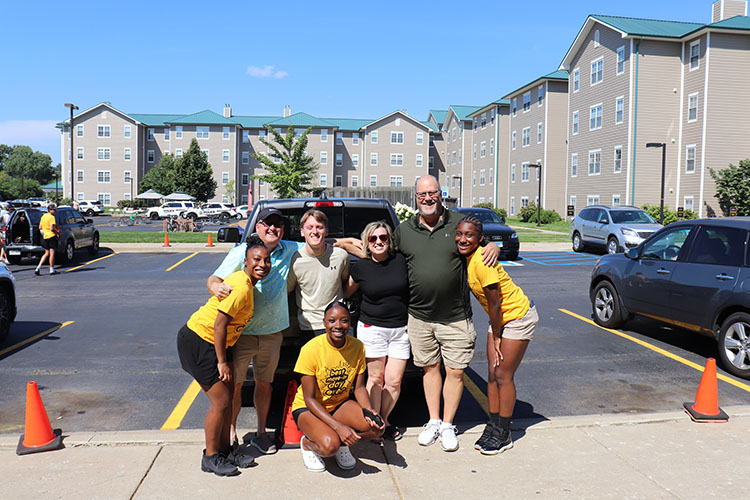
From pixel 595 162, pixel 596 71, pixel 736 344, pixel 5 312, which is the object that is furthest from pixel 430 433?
pixel 596 71

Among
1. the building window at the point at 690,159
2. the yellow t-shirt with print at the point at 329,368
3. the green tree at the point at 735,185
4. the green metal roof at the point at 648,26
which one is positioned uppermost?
the green metal roof at the point at 648,26

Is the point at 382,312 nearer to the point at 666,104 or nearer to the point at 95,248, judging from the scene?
the point at 95,248

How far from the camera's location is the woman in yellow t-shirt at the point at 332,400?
3867 millimetres

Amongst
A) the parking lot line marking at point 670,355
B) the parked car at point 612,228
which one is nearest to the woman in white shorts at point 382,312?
the parking lot line marking at point 670,355

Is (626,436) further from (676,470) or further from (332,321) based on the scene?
(332,321)

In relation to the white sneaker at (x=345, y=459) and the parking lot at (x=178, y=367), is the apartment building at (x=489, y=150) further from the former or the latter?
the white sneaker at (x=345, y=459)

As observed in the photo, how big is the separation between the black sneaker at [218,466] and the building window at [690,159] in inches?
1388

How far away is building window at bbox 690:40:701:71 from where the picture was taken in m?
33.2

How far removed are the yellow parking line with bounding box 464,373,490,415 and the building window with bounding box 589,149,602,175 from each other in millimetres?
34636

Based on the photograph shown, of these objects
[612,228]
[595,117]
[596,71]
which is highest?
[596,71]

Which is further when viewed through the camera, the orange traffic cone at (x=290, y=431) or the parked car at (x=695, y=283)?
the parked car at (x=695, y=283)

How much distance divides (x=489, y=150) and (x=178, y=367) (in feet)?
178

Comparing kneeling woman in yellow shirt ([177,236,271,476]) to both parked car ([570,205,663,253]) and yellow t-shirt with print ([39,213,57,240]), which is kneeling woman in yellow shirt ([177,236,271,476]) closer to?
yellow t-shirt with print ([39,213,57,240])

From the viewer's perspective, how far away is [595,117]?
126 feet
